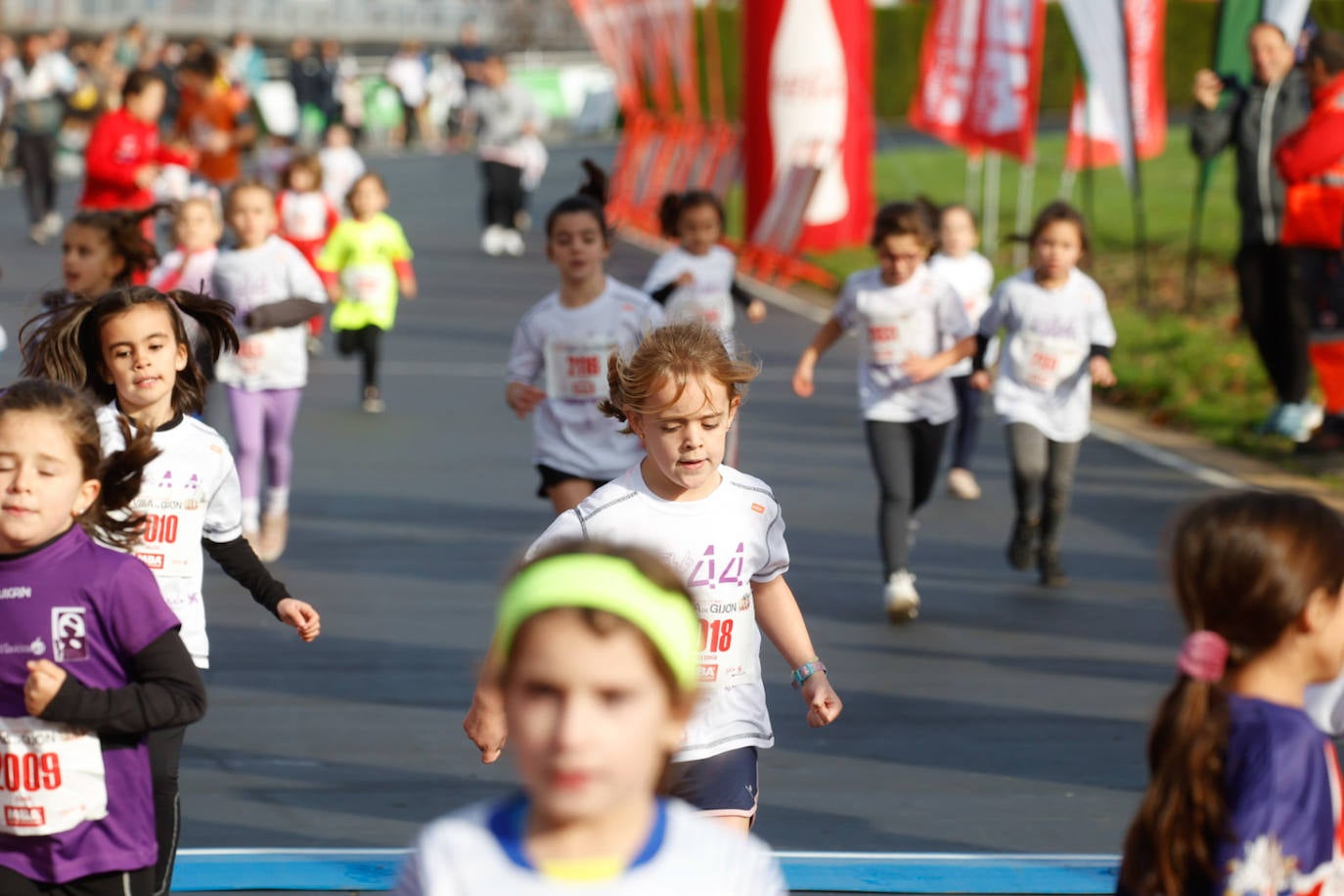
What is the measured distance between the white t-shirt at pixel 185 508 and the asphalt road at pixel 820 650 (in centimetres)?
136

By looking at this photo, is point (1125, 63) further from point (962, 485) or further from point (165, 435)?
point (165, 435)

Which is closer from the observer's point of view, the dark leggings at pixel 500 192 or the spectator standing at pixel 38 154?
the spectator standing at pixel 38 154

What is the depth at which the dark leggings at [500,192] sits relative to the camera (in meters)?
26.3

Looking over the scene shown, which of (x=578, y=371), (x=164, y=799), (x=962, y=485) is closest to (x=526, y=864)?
(x=164, y=799)

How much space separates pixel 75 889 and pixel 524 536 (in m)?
6.64

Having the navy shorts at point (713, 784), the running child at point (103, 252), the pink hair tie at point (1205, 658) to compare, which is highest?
the pink hair tie at point (1205, 658)

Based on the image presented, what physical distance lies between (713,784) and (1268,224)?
9381mm

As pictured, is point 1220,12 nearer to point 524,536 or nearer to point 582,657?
point 524,536

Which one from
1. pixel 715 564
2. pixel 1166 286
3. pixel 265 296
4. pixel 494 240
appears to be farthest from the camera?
pixel 494 240

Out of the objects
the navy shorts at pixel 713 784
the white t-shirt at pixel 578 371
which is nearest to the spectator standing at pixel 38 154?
the white t-shirt at pixel 578 371

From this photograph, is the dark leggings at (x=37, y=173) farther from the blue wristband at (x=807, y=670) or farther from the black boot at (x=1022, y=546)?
the blue wristband at (x=807, y=670)

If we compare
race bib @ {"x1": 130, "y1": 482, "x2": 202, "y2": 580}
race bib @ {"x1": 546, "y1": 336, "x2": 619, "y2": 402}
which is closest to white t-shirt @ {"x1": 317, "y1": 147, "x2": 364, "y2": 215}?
race bib @ {"x1": 546, "y1": 336, "x2": 619, "y2": 402}

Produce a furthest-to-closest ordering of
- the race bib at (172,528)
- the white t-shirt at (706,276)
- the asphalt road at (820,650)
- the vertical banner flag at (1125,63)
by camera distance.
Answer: the vertical banner flag at (1125,63), the white t-shirt at (706,276), the asphalt road at (820,650), the race bib at (172,528)

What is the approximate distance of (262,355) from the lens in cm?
970
